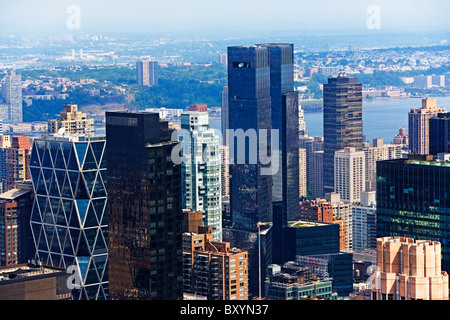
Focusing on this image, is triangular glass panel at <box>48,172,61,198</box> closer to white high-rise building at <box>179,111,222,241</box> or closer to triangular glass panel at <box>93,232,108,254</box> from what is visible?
triangular glass panel at <box>93,232,108,254</box>

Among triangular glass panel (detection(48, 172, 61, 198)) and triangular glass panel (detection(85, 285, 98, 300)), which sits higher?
triangular glass panel (detection(48, 172, 61, 198))

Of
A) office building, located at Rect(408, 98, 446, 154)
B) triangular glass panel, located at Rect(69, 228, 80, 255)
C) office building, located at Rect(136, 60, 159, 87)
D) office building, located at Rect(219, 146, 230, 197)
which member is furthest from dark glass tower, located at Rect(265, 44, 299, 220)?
triangular glass panel, located at Rect(69, 228, 80, 255)

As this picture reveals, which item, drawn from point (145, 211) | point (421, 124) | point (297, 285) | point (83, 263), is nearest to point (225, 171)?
point (83, 263)

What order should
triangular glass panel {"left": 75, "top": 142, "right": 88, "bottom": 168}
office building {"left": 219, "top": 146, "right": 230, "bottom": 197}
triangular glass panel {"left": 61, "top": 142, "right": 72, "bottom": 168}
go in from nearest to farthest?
triangular glass panel {"left": 75, "top": 142, "right": 88, "bottom": 168}, triangular glass panel {"left": 61, "top": 142, "right": 72, "bottom": 168}, office building {"left": 219, "top": 146, "right": 230, "bottom": 197}

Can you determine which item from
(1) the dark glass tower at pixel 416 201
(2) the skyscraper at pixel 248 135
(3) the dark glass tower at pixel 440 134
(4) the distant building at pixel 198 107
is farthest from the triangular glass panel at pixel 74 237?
(3) the dark glass tower at pixel 440 134
